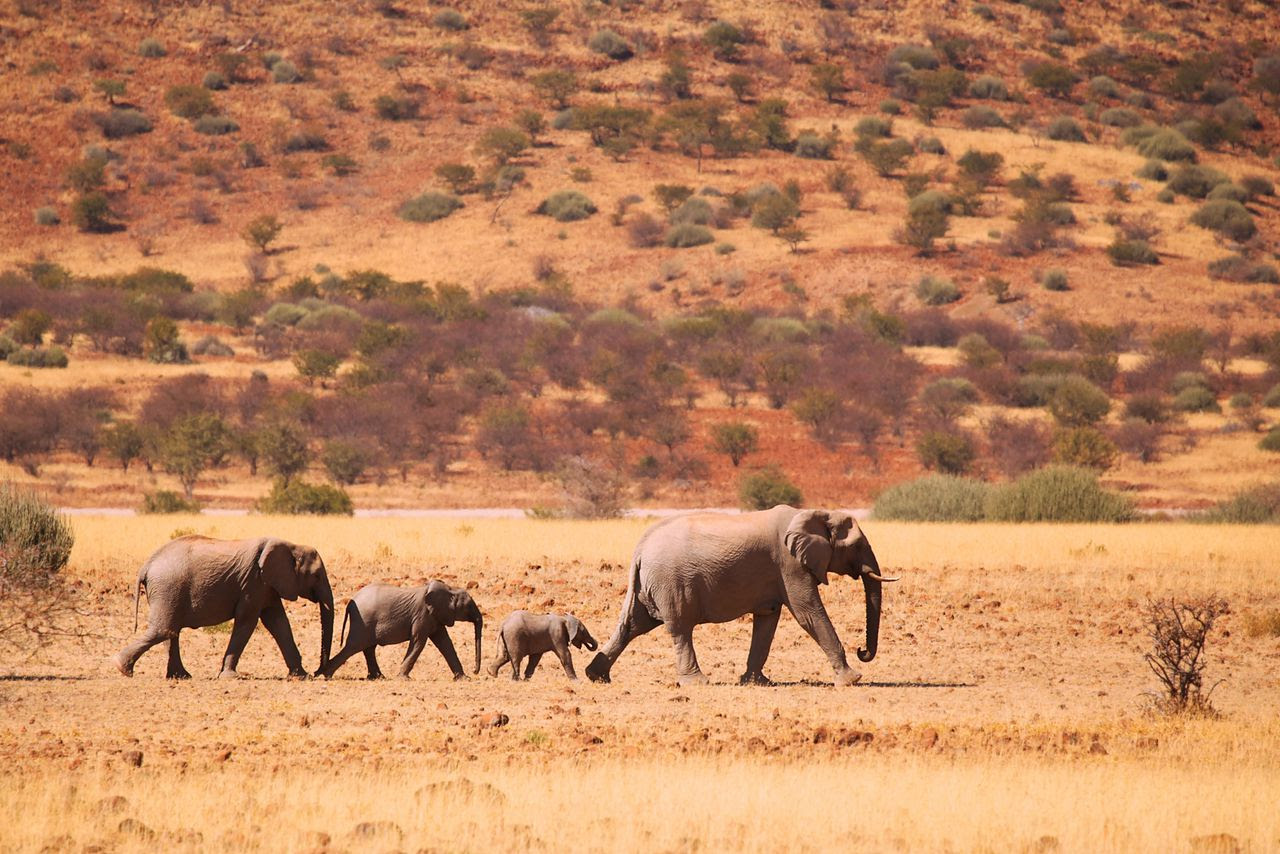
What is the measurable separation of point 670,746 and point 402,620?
15.6 ft

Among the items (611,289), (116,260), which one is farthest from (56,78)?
(611,289)

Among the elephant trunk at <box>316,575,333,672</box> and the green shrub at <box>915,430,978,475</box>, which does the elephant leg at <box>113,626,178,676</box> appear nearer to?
the elephant trunk at <box>316,575,333,672</box>

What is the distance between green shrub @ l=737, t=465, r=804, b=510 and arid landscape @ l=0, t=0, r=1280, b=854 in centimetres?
10

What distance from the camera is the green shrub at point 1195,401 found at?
56.7 m

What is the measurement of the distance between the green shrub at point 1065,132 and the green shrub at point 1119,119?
17.0 feet

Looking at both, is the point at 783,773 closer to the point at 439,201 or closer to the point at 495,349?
the point at 495,349

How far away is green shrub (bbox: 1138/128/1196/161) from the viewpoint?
95.6 m

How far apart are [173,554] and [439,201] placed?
2885 inches

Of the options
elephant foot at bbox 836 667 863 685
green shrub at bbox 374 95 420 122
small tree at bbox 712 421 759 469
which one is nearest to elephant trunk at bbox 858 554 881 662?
elephant foot at bbox 836 667 863 685

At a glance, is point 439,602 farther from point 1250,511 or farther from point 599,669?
point 1250,511

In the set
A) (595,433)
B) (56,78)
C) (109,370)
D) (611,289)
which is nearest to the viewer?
(595,433)

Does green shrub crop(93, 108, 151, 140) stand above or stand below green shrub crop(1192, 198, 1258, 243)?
above

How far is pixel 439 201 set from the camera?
86688mm

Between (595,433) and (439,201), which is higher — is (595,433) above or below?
below
